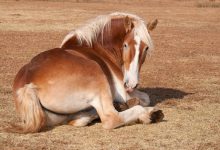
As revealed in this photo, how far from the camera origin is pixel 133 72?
247 inches

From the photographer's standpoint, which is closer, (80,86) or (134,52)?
(80,86)

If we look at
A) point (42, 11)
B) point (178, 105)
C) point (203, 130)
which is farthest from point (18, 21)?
point (203, 130)

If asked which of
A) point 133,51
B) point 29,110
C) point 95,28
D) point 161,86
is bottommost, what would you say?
point 161,86

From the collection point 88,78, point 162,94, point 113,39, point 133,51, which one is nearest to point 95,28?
point 113,39

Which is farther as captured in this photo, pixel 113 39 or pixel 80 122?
pixel 113 39

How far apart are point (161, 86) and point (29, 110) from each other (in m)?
3.94

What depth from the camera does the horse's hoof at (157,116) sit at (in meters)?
6.30

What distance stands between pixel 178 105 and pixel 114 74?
1.44m

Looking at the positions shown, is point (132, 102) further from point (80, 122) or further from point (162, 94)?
point (162, 94)

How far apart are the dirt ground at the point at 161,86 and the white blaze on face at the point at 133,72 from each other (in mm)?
536

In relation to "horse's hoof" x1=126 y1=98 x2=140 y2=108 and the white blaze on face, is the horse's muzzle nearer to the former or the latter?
the white blaze on face

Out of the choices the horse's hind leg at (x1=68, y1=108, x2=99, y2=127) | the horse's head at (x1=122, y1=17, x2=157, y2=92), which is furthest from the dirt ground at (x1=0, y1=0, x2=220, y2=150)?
the horse's head at (x1=122, y1=17, x2=157, y2=92)

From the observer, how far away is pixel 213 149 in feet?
18.0

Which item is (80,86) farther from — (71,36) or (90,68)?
(71,36)
